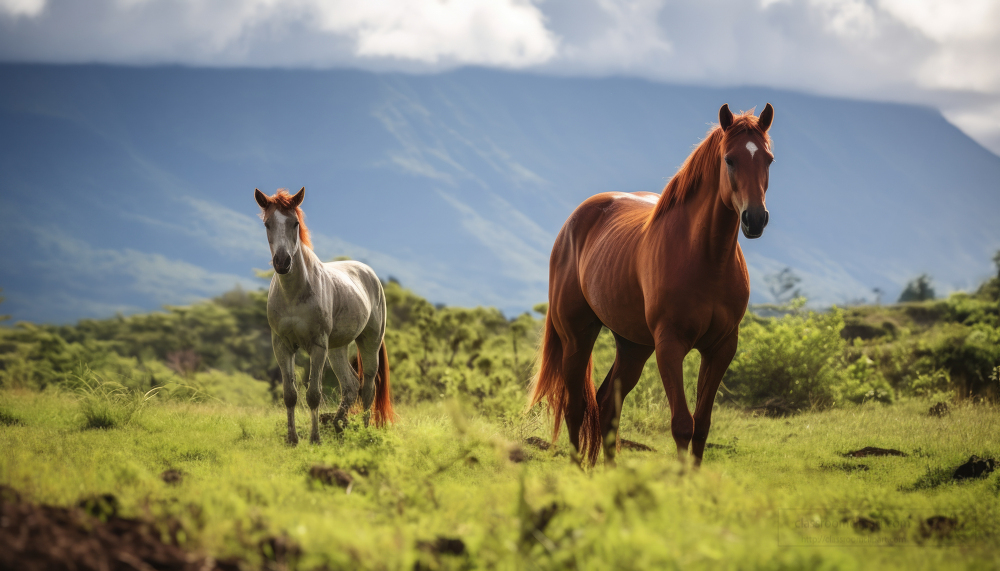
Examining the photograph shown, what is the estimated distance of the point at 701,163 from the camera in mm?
4512

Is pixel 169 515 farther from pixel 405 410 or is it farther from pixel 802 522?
pixel 405 410

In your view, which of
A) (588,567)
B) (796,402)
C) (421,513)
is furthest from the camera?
(796,402)

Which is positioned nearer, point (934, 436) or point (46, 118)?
point (934, 436)

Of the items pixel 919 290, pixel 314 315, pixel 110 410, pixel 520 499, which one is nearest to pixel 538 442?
pixel 314 315

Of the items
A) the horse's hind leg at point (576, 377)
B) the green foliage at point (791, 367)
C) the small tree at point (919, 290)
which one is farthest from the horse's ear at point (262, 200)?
the small tree at point (919, 290)

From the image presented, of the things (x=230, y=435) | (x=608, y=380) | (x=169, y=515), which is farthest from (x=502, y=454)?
(x=230, y=435)

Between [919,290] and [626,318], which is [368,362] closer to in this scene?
[626,318]

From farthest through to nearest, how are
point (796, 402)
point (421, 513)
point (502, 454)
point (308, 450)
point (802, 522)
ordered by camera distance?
point (796, 402) < point (308, 450) < point (802, 522) < point (421, 513) < point (502, 454)

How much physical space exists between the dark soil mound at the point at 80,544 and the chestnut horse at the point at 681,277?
7.05 ft

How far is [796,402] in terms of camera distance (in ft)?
32.6

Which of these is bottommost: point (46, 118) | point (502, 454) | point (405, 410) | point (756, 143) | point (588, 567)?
point (405, 410)

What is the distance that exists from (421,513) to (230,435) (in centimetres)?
398

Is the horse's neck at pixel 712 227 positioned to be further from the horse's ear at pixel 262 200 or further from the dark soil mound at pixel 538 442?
the horse's ear at pixel 262 200

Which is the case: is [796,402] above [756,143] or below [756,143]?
Answer: below
